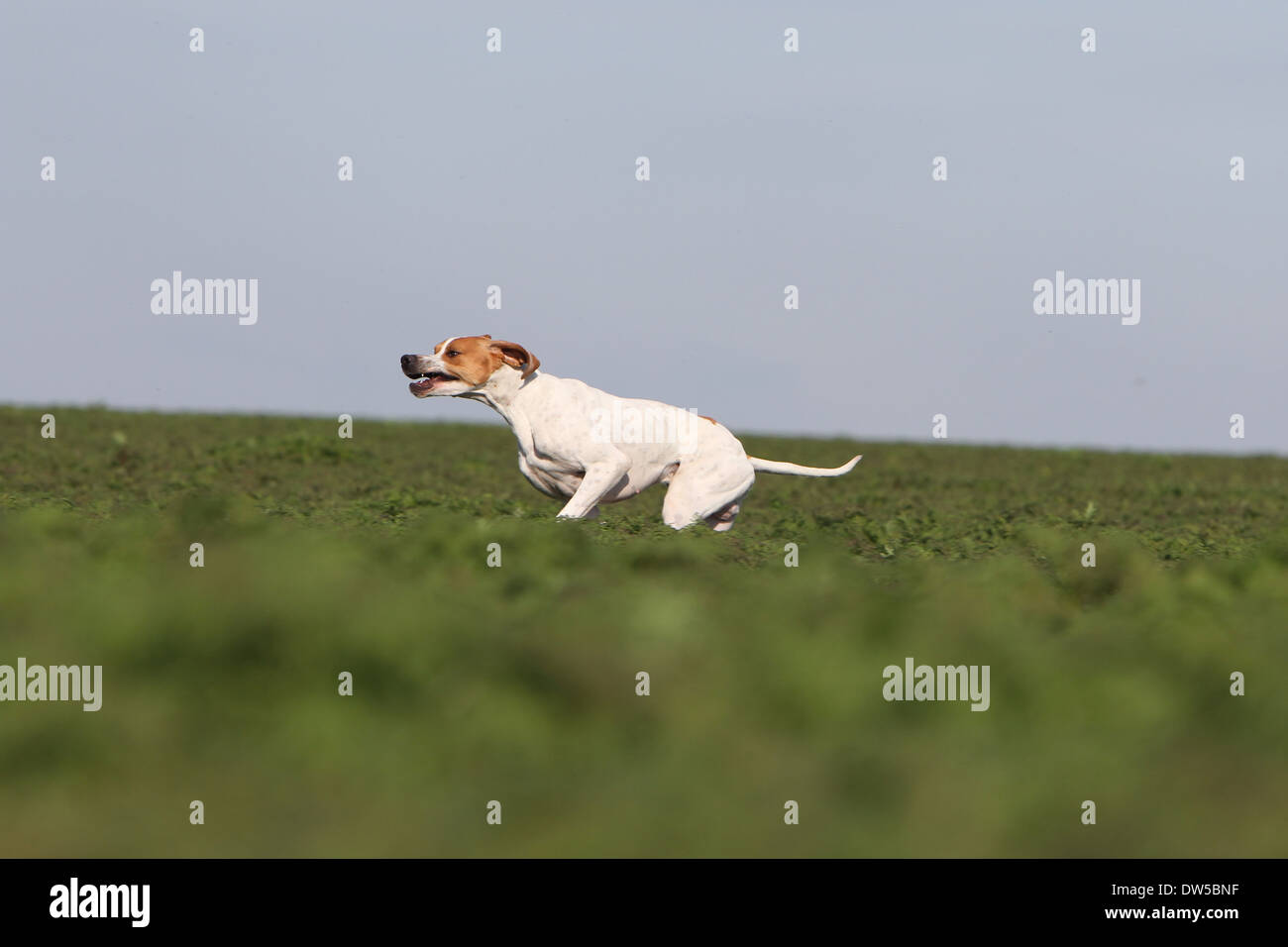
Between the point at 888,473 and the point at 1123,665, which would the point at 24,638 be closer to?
the point at 1123,665

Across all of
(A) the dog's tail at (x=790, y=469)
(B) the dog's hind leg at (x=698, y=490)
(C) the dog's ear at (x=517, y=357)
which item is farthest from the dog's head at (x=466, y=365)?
(A) the dog's tail at (x=790, y=469)

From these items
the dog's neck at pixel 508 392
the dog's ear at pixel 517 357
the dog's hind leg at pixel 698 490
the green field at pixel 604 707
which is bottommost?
the green field at pixel 604 707

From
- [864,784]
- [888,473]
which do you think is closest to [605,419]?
[864,784]

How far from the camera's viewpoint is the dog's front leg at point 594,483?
10.8 meters

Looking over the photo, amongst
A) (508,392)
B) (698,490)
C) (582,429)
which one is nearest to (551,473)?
(582,429)

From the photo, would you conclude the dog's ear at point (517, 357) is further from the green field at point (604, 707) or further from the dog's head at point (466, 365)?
the green field at point (604, 707)

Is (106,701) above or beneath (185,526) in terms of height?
beneath

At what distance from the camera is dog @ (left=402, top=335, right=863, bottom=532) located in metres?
11.0

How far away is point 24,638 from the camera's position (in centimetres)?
498

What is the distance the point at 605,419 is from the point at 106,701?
688 cm

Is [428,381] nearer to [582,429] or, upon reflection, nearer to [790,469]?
[582,429]

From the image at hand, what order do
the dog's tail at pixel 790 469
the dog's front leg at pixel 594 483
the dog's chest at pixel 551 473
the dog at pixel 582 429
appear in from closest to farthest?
the dog's front leg at pixel 594 483 → the dog at pixel 582 429 → the dog's chest at pixel 551 473 → the dog's tail at pixel 790 469

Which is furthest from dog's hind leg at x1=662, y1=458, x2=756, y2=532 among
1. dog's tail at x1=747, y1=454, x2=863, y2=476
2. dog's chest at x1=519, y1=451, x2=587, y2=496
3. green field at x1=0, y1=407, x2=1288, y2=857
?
green field at x1=0, y1=407, x2=1288, y2=857

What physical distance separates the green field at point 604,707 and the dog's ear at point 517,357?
3.19m
